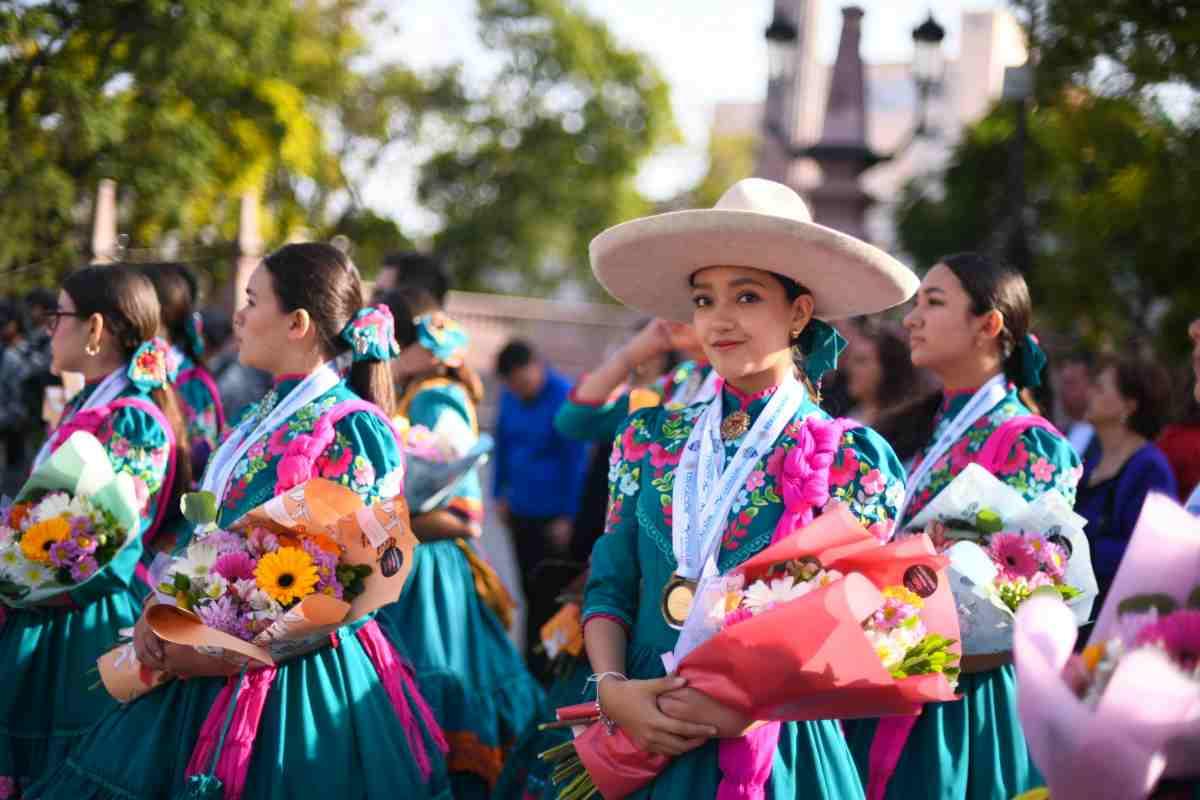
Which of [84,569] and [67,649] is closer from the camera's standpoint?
[84,569]

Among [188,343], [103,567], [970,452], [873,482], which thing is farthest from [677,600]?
[188,343]

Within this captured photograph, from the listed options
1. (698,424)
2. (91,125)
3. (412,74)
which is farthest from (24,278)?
(412,74)

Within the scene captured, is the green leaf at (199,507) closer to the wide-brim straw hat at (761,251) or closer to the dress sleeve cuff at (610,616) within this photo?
the dress sleeve cuff at (610,616)

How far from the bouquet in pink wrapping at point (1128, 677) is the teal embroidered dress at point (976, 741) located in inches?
64.8

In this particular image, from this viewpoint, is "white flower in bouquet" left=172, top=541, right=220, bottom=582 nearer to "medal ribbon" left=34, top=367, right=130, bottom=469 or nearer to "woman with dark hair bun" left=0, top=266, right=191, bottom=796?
"woman with dark hair bun" left=0, top=266, right=191, bottom=796

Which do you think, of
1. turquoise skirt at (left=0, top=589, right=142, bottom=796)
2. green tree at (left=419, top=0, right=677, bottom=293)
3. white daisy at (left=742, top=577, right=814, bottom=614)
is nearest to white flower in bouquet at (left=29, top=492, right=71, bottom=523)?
turquoise skirt at (left=0, top=589, right=142, bottom=796)

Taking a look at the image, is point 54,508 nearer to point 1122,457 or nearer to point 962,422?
point 962,422

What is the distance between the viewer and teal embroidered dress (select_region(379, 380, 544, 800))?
557 centimetres

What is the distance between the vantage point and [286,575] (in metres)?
3.82

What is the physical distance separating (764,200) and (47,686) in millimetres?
2935

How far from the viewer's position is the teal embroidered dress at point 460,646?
18.3 ft

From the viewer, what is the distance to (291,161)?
21156 mm

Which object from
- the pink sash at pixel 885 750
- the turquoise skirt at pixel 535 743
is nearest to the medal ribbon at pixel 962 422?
the pink sash at pixel 885 750

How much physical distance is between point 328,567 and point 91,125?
551 centimetres
